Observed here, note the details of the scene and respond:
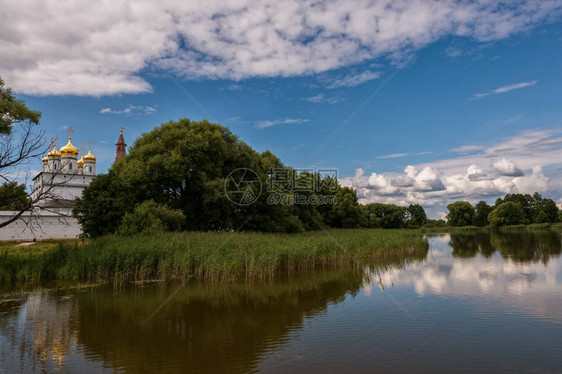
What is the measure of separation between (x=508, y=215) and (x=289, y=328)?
94.4 metres

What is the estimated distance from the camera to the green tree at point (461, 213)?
98.5 m

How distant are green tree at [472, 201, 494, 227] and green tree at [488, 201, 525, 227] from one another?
1091cm

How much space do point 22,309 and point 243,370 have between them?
25.7 ft

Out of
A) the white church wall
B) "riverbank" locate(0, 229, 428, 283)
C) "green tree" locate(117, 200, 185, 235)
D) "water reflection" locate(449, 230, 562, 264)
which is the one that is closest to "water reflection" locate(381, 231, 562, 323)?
"water reflection" locate(449, 230, 562, 264)

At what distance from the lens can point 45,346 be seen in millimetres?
6930

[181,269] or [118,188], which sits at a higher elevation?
[118,188]

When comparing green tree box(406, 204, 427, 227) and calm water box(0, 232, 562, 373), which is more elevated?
green tree box(406, 204, 427, 227)

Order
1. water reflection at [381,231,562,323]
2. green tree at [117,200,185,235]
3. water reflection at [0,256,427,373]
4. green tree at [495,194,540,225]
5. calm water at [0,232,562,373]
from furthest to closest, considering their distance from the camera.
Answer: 1. green tree at [495,194,540,225]
2. green tree at [117,200,185,235]
3. water reflection at [381,231,562,323]
4. water reflection at [0,256,427,373]
5. calm water at [0,232,562,373]

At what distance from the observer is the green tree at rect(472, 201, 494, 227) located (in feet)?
313

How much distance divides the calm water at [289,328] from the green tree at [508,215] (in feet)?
271

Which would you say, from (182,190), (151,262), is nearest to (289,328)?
(151,262)

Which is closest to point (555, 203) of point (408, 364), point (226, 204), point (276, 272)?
point (226, 204)

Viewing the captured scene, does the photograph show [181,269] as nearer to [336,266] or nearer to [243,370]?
[336,266]

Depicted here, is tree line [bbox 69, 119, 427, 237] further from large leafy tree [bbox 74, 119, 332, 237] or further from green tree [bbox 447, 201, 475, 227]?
green tree [bbox 447, 201, 475, 227]
